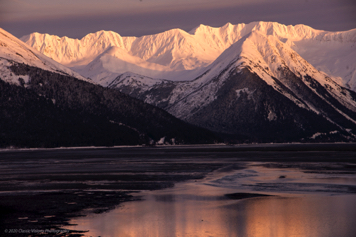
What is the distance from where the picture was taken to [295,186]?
10562 cm

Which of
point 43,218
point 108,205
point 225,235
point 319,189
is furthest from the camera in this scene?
point 319,189

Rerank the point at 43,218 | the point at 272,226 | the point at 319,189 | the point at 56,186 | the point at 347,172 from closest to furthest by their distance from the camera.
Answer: the point at 272,226, the point at 43,218, the point at 319,189, the point at 56,186, the point at 347,172

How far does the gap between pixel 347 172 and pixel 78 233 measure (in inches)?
3465

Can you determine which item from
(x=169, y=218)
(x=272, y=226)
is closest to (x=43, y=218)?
(x=169, y=218)

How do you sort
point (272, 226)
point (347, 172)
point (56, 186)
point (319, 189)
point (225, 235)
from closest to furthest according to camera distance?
point (225, 235) < point (272, 226) < point (319, 189) < point (56, 186) < point (347, 172)

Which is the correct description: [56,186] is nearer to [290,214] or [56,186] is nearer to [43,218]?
[43,218]

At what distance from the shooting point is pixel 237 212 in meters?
77.4

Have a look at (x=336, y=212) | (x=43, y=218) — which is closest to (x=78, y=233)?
(x=43, y=218)

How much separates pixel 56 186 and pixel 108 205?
28781mm

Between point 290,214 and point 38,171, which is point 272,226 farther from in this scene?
point 38,171

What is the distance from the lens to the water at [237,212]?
214 feet

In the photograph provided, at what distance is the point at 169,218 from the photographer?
241 feet

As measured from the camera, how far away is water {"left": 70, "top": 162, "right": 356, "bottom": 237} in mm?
65312

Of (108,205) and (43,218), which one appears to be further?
(108,205)
